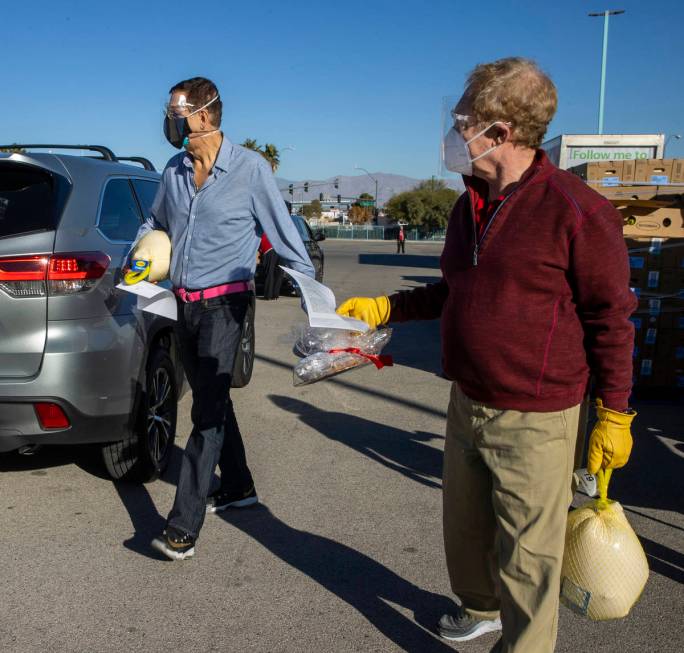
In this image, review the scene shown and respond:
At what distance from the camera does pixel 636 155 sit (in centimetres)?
1094

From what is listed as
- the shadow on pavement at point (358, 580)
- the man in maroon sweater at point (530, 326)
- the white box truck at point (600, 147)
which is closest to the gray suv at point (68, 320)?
the shadow on pavement at point (358, 580)

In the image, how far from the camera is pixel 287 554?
3.60 metres

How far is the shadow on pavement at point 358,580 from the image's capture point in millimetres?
2975

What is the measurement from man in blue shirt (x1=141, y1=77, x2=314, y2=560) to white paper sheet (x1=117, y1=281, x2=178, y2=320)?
91 mm

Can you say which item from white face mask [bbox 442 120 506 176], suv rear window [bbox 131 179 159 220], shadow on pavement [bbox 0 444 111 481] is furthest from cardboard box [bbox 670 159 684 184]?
shadow on pavement [bbox 0 444 111 481]

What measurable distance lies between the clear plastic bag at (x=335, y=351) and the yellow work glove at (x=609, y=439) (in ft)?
2.74

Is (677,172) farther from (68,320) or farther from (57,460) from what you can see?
(57,460)

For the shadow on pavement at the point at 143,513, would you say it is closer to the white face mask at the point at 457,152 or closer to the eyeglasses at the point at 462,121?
the white face mask at the point at 457,152

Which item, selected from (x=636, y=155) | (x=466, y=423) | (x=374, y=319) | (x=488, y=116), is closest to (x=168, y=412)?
(x=374, y=319)

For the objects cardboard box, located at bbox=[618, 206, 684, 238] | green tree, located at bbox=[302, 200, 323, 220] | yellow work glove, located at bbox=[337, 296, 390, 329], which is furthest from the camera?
green tree, located at bbox=[302, 200, 323, 220]

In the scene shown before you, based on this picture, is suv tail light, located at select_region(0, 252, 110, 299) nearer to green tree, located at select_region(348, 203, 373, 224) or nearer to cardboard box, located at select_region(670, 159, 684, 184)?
cardboard box, located at select_region(670, 159, 684, 184)

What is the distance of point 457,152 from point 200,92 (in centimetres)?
154

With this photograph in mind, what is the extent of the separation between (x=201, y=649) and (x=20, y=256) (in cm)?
196

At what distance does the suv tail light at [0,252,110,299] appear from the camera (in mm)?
3578
